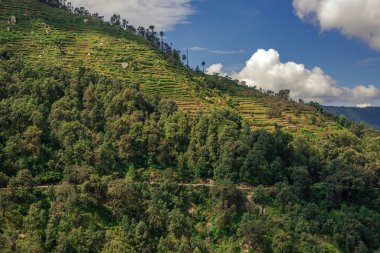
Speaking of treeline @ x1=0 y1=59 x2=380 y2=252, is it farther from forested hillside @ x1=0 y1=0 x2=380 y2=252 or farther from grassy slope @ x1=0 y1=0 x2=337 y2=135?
grassy slope @ x1=0 y1=0 x2=337 y2=135

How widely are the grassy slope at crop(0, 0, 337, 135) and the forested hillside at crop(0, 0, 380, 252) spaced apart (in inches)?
652

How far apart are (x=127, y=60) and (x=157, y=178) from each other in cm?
5875

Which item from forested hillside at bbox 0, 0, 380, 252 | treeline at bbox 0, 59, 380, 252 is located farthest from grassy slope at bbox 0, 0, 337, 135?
treeline at bbox 0, 59, 380, 252

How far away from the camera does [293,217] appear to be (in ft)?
195

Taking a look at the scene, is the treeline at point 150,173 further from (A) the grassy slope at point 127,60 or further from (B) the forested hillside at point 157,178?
(A) the grassy slope at point 127,60

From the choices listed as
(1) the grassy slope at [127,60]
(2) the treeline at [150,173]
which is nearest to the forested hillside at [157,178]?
(2) the treeline at [150,173]

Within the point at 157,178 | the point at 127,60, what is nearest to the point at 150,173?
the point at 157,178

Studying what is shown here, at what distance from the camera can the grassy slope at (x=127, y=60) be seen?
100062 millimetres

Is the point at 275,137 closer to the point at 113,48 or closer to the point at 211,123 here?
the point at 211,123

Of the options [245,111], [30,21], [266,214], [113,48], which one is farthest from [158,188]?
[30,21]

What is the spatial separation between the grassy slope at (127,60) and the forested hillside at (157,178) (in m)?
16.6

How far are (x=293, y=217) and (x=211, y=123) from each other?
22.3m

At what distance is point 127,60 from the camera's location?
115062mm

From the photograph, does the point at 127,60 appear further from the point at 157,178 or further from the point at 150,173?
the point at 157,178
